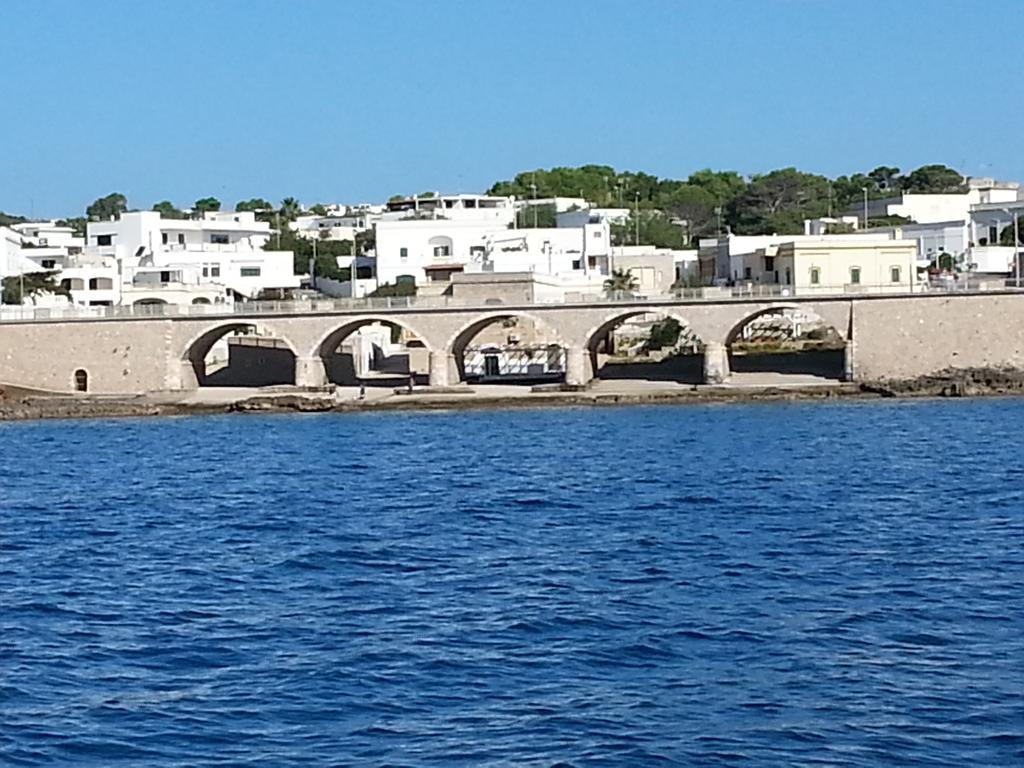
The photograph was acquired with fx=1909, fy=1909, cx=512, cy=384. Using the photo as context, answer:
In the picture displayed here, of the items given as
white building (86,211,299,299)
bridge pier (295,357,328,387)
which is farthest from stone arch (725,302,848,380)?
white building (86,211,299,299)

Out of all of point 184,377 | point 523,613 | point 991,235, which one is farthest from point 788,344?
point 523,613

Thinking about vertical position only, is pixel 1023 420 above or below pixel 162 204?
below

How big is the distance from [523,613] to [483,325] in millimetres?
45809

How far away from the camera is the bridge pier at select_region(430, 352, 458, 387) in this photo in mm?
68062

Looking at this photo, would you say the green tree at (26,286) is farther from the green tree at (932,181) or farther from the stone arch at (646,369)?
the green tree at (932,181)

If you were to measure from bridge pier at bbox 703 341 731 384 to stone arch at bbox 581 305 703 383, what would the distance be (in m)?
0.67

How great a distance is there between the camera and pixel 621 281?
86.1 meters

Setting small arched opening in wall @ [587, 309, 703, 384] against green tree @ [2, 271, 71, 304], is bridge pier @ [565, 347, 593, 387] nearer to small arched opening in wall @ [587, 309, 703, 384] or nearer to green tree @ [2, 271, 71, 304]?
small arched opening in wall @ [587, 309, 703, 384]

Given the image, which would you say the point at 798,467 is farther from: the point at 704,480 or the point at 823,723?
the point at 823,723

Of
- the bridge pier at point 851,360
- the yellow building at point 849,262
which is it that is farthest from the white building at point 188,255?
the bridge pier at point 851,360

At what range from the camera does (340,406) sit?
64.2 m

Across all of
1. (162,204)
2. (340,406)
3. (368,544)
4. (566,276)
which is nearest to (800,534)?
(368,544)

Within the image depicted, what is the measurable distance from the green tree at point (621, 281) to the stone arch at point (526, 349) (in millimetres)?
5781

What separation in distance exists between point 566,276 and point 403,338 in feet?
26.6
